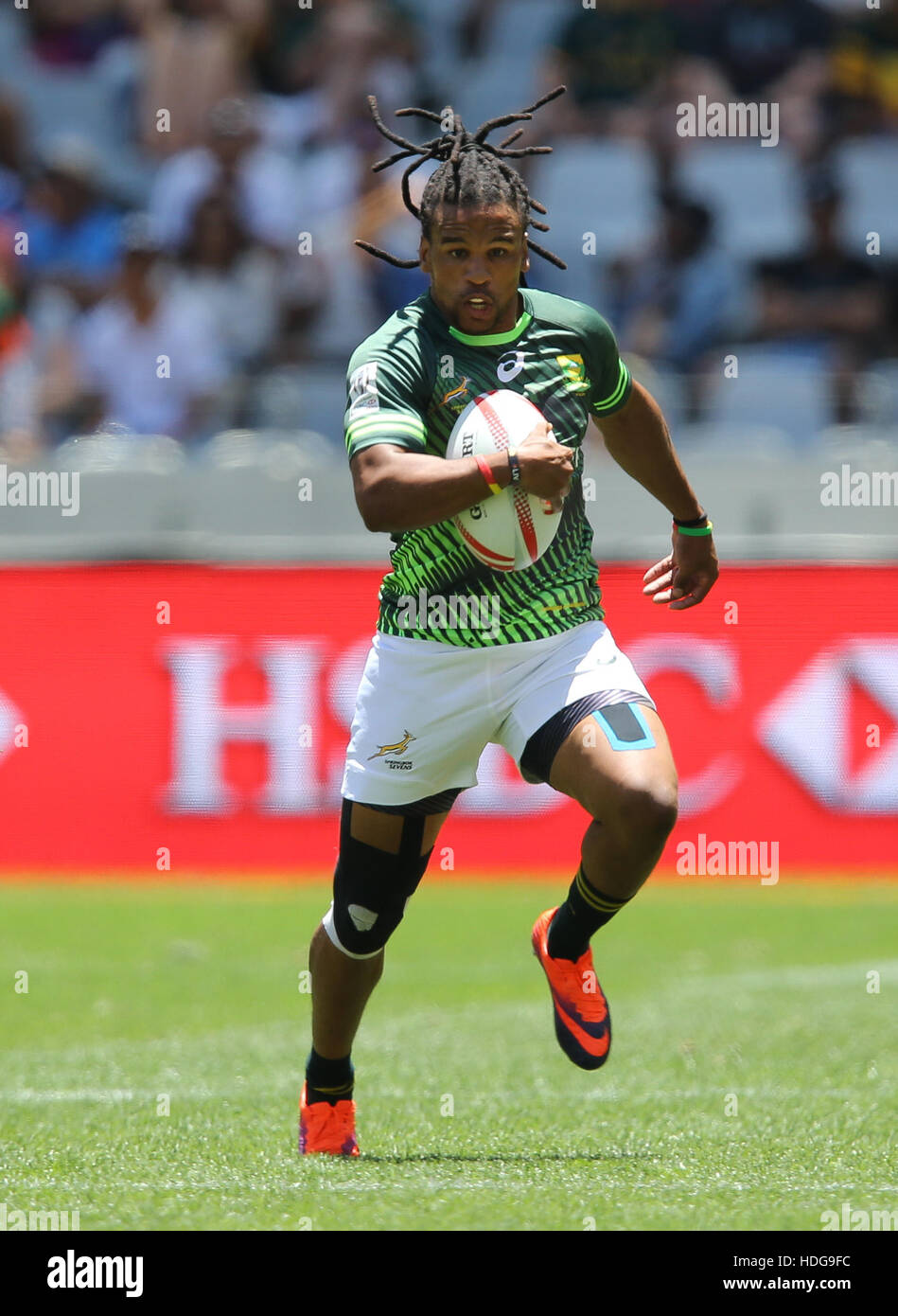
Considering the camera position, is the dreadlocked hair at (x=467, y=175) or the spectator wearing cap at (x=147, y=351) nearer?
the dreadlocked hair at (x=467, y=175)

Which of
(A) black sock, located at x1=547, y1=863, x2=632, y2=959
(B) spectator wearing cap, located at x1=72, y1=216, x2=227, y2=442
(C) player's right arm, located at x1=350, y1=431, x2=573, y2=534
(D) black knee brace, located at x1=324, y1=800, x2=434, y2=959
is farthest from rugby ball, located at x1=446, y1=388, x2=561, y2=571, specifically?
(B) spectator wearing cap, located at x1=72, y1=216, x2=227, y2=442

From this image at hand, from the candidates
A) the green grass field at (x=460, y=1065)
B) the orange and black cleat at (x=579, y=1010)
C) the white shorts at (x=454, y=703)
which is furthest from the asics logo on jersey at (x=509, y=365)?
the green grass field at (x=460, y=1065)

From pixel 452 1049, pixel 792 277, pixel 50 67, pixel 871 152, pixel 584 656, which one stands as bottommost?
pixel 452 1049

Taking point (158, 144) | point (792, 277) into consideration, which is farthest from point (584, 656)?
point (158, 144)

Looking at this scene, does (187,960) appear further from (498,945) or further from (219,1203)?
(219,1203)

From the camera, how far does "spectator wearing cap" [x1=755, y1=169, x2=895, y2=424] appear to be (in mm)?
14078

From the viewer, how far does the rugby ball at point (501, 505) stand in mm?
4762

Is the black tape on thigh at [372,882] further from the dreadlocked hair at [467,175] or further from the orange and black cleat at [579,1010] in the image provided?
Answer: the dreadlocked hair at [467,175]

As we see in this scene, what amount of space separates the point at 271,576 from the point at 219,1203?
708cm

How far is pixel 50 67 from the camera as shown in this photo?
645 inches

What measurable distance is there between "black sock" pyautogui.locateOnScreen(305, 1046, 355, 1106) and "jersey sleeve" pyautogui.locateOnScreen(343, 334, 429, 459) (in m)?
1.65
